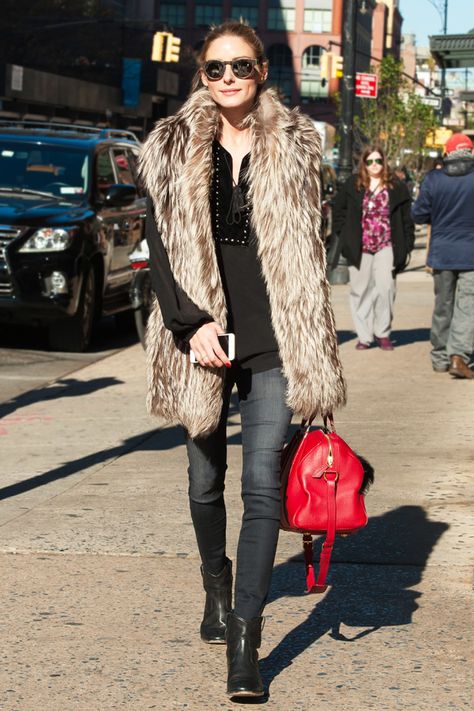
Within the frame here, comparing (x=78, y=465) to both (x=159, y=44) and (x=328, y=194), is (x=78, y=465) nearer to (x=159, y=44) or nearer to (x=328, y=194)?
(x=328, y=194)

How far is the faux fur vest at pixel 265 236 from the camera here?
4.45m

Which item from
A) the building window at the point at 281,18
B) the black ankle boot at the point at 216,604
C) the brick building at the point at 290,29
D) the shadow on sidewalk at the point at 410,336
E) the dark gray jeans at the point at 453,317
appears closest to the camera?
the black ankle boot at the point at 216,604

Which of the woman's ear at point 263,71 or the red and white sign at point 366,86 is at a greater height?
the red and white sign at point 366,86

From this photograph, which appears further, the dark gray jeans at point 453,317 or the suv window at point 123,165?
the suv window at point 123,165

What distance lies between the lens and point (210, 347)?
4.34m

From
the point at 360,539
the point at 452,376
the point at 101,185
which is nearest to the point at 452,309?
the point at 452,376

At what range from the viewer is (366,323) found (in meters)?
13.4

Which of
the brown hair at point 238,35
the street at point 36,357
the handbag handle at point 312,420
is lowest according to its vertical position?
the street at point 36,357

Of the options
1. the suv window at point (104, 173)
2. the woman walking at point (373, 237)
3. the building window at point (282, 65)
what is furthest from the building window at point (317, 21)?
the woman walking at point (373, 237)

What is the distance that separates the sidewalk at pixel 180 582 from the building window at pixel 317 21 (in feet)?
414

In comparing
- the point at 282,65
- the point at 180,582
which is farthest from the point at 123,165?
the point at 282,65

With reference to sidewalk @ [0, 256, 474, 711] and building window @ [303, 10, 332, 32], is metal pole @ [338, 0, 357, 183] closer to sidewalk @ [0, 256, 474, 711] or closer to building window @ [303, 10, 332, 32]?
sidewalk @ [0, 256, 474, 711]

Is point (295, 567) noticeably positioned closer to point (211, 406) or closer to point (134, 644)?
point (134, 644)

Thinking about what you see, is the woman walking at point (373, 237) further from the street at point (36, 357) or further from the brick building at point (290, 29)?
the brick building at point (290, 29)
